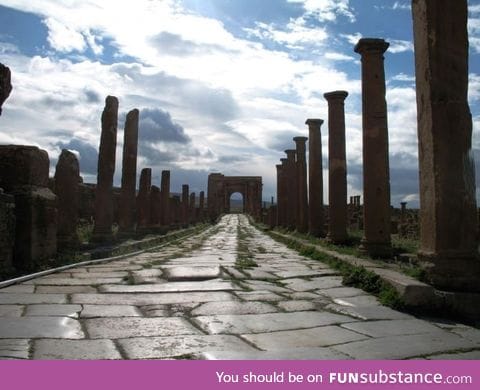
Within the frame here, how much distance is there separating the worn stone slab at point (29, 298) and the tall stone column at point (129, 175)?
11150 mm

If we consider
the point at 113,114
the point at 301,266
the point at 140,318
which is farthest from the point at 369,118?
the point at 113,114

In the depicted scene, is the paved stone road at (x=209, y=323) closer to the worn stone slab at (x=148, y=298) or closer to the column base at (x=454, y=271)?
the worn stone slab at (x=148, y=298)

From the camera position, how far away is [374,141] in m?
9.67

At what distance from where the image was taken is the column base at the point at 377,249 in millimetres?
9227

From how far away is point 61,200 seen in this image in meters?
10.5

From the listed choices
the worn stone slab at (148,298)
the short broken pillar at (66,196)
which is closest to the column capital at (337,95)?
the short broken pillar at (66,196)

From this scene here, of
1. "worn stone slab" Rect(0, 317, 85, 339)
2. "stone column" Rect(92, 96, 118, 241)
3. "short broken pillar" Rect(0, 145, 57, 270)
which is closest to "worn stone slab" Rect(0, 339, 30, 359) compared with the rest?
"worn stone slab" Rect(0, 317, 85, 339)

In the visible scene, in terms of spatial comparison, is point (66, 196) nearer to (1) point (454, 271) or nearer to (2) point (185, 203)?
(1) point (454, 271)

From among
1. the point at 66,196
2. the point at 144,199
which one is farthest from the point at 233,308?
the point at 144,199

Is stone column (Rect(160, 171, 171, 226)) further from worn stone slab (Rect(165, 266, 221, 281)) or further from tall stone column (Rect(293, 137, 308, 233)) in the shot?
worn stone slab (Rect(165, 266, 221, 281))

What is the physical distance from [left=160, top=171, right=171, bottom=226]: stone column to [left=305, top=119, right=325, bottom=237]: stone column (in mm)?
9501

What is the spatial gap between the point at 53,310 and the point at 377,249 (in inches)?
257

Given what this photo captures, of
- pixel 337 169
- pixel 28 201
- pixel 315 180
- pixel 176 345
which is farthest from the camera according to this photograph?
pixel 315 180

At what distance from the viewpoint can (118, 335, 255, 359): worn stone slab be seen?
318 centimetres
